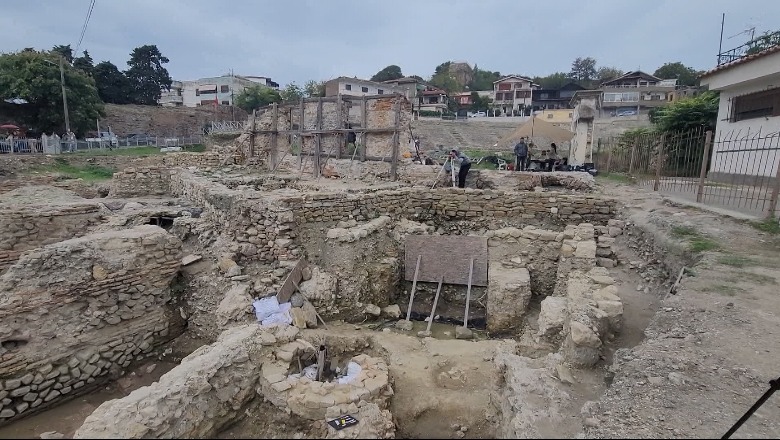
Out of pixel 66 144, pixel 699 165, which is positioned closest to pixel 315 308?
pixel 699 165

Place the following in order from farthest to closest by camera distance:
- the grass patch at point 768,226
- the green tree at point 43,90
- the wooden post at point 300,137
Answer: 1. the green tree at point 43,90
2. the wooden post at point 300,137
3. the grass patch at point 768,226

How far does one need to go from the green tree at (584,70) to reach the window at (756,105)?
70766mm

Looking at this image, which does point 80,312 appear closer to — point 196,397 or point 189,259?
point 189,259

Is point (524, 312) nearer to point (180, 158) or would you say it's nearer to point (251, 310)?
point (251, 310)

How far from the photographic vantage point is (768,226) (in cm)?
662

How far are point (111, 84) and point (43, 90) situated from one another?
20.3 metres

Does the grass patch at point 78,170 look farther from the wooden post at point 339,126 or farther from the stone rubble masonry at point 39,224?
the wooden post at point 339,126

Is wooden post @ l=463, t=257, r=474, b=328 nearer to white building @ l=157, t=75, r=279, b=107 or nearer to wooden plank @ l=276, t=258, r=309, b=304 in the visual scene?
wooden plank @ l=276, t=258, r=309, b=304

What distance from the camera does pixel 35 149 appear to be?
21.0 meters

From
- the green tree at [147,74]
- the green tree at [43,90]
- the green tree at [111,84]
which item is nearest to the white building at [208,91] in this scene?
the green tree at [147,74]

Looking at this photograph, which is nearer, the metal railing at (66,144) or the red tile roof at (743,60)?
the red tile roof at (743,60)

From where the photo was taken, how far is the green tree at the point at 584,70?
7700 centimetres

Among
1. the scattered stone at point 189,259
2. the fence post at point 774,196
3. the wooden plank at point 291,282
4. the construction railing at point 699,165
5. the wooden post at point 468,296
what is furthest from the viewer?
the construction railing at point 699,165

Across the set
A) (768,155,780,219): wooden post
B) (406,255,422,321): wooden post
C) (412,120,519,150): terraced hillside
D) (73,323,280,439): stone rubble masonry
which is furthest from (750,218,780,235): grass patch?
(412,120,519,150): terraced hillside
